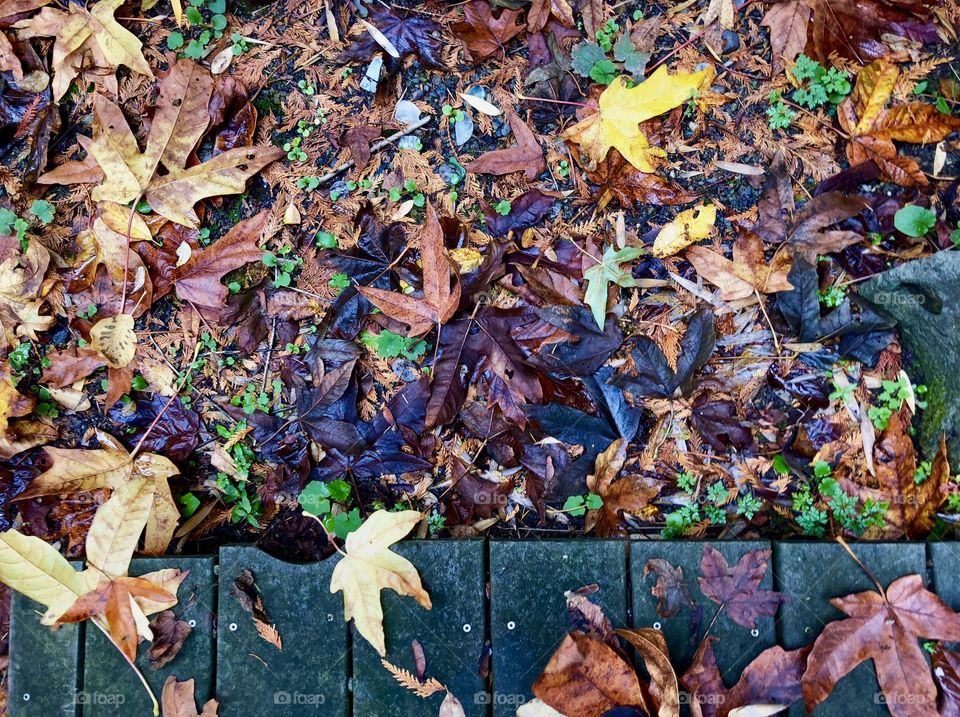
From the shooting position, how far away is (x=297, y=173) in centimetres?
230

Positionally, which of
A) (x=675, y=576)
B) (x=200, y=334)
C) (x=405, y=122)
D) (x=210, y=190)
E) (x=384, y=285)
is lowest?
(x=675, y=576)

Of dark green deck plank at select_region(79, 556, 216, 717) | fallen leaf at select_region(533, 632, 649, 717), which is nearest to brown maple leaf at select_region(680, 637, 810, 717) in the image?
fallen leaf at select_region(533, 632, 649, 717)

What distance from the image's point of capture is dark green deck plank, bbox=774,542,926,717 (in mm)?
1996

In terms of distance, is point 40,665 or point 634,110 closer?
point 40,665

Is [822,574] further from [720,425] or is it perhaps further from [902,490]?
[720,425]

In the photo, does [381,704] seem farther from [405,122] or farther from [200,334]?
[405,122]

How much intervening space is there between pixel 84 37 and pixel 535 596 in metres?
2.66

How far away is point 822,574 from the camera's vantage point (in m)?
2.01

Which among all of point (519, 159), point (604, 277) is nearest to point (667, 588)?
point (604, 277)

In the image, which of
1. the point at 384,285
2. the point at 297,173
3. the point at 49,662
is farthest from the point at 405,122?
the point at 49,662

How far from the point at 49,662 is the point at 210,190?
1.72 m

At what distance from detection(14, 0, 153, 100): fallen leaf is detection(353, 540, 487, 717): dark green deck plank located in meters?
2.17

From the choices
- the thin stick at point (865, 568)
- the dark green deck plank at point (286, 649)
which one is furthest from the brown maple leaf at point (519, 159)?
the thin stick at point (865, 568)

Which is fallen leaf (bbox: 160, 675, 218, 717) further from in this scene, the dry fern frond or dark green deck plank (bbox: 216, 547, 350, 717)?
the dry fern frond
